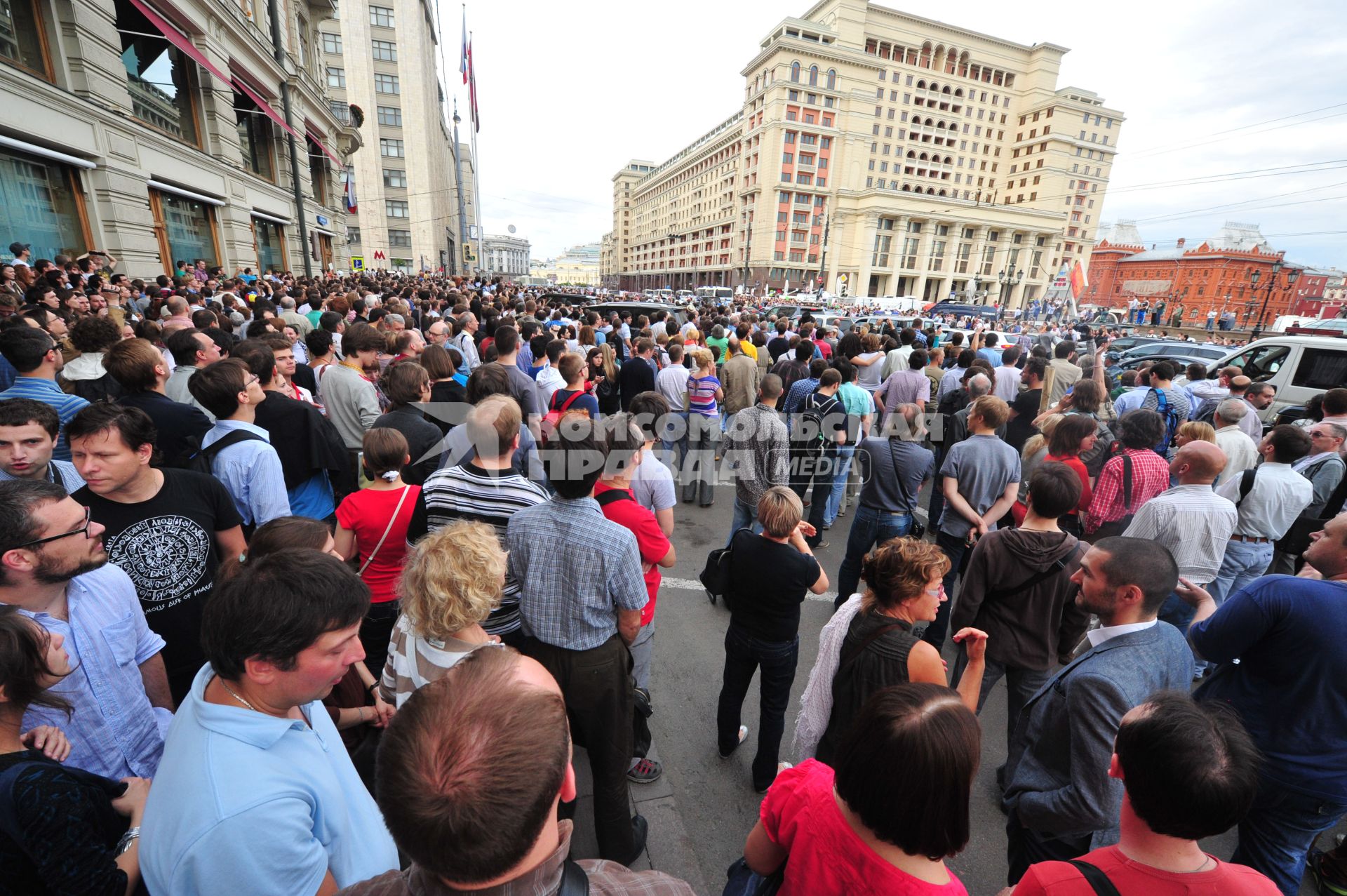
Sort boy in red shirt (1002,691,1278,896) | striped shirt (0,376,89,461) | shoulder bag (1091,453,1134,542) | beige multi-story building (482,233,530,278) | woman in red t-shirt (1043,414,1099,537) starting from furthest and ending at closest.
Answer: beige multi-story building (482,233,530,278) < shoulder bag (1091,453,1134,542) < woman in red t-shirt (1043,414,1099,537) < striped shirt (0,376,89,461) < boy in red shirt (1002,691,1278,896)

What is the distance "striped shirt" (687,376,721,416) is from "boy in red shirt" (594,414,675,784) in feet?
11.9

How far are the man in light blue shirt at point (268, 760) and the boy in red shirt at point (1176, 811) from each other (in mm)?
1757

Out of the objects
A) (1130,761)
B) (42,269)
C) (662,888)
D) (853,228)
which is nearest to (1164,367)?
(1130,761)

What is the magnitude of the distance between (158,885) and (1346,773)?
3.85 meters

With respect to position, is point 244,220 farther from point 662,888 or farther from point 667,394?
point 662,888

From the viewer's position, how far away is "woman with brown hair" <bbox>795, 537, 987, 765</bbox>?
2.11 meters

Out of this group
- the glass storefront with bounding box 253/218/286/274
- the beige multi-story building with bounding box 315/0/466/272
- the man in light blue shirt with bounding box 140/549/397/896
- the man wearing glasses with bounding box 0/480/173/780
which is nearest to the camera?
the man in light blue shirt with bounding box 140/549/397/896

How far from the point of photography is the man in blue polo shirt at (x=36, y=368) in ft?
10.2

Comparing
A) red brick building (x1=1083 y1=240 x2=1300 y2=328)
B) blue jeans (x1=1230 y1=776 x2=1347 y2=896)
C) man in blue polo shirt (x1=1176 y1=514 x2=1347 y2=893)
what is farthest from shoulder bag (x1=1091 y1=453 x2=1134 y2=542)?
red brick building (x1=1083 y1=240 x2=1300 y2=328)

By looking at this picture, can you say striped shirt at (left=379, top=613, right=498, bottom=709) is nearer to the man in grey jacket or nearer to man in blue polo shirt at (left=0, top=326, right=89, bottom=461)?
the man in grey jacket

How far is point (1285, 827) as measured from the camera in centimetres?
220

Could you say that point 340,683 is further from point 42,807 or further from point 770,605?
point 770,605

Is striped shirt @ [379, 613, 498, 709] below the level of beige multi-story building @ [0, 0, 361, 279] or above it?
below

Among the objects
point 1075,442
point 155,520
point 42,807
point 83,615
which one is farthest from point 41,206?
point 1075,442
